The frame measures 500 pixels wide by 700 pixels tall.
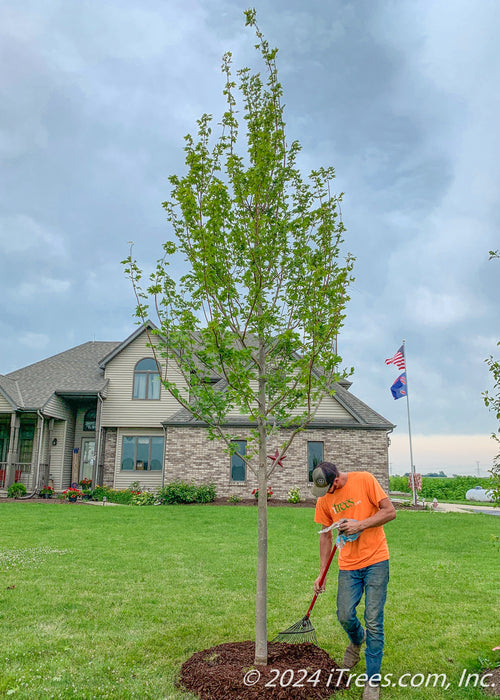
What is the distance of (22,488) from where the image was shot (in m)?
20.0

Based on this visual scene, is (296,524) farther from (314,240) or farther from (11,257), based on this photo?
(11,257)

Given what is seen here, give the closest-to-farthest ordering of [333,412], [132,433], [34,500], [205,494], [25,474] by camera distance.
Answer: [205,494]
[34,500]
[333,412]
[25,474]
[132,433]

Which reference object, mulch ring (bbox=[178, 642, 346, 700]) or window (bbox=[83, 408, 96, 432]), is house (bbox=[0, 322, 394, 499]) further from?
mulch ring (bbox=[178, 642, 346, 700])

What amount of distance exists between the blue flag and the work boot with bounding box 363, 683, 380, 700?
65.1 feet

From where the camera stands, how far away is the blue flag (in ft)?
74.2

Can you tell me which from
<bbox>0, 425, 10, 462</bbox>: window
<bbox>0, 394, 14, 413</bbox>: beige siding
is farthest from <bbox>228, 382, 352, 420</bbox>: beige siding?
<bbox>0, 425, 10, 462</bbox>: window

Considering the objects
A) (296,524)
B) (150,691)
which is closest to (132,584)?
(150,691)

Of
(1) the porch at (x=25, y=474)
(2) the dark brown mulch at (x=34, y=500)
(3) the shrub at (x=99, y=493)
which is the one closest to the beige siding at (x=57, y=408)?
(1) the porch at (x=25, y=474)

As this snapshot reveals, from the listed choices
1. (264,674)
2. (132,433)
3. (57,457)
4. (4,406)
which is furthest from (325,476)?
(57,457)

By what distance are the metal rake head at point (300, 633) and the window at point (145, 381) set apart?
1879 centimetres

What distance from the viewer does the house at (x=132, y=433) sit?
19.8 metres

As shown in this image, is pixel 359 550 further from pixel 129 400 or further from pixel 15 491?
pixel 129 400

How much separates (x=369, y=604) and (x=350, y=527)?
2.03ft

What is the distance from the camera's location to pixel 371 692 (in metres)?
3.67
